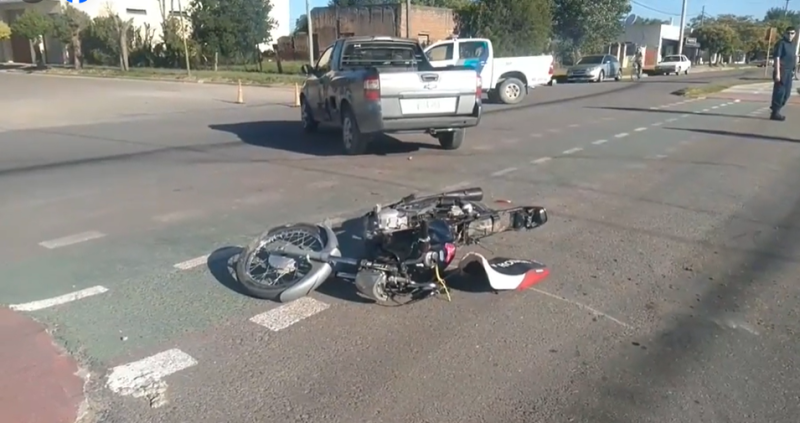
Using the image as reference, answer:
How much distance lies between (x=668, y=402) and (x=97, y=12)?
54939 millimetres

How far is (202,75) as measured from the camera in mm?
35969

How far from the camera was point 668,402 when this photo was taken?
322 centimetres

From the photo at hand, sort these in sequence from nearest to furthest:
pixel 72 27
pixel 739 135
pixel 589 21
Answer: pixel 739 135 → pixel 72 27 → pixel 589 21

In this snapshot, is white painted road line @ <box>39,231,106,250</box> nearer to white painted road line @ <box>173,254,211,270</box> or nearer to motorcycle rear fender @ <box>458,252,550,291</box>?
white painted road line @ <box>173,254,211,270</box>

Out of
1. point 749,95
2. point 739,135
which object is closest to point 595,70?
point 749,95

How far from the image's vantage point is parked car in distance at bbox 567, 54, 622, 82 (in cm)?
3688

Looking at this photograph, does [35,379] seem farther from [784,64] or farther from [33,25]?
[33,25]

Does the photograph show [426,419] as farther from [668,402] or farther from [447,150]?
[447,150]

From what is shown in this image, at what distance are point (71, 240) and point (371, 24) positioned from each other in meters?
46.6

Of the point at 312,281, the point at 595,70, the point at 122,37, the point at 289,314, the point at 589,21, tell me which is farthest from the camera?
the point at 589,21

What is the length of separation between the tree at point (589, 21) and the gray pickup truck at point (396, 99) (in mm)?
41001

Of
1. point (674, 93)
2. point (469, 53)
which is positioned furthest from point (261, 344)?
point (674, 93)

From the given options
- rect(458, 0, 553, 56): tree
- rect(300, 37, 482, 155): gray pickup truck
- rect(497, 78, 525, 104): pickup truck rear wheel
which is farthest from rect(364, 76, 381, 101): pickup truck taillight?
rect(458, 0, 553, 56): tree

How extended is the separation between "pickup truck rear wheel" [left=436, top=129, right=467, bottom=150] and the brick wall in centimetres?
3754
